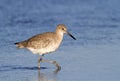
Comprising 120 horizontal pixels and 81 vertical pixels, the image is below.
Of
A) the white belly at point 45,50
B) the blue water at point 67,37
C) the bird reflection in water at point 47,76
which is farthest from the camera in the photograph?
the white belly at point 45,50

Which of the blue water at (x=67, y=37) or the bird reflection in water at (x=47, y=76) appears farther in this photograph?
the blue water at (x=67, y=37)

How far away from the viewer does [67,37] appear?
15688mm

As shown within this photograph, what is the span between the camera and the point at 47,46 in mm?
12758

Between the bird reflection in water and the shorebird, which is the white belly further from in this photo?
the bird reflection in water

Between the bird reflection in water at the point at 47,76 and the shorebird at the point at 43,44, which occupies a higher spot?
the shorebird at the point at 43,44

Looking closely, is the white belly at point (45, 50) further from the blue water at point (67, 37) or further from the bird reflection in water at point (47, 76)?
the bird reflection in water at point (47, 76)

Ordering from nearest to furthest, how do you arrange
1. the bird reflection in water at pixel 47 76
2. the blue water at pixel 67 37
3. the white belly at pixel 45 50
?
the bird reflection in water at pixel 47 76 → the blue water at pixel 67 37 → the white belly at pixel 45 50

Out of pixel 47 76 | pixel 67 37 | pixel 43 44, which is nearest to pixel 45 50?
pixel 43 44

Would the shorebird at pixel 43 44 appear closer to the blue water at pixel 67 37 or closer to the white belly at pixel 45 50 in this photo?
the white belly at pixel 45 50

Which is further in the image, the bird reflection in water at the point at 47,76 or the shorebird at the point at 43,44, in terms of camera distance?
the shorebird at the point at 43,44

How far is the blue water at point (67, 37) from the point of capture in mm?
11680

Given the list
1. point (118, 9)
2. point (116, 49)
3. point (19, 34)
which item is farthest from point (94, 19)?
point (116, 49)

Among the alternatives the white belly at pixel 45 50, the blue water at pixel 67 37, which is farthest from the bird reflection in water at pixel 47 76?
the white belly at pixel 45 50

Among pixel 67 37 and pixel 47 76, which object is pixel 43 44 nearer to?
pixel 47 76
